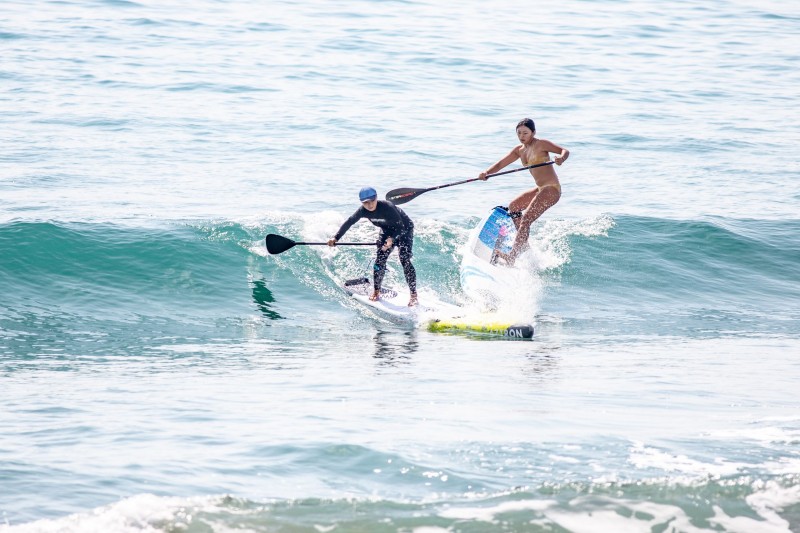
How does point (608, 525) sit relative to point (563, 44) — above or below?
below

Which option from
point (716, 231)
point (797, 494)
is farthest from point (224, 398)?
point (716, 231)

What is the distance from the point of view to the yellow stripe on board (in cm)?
1184

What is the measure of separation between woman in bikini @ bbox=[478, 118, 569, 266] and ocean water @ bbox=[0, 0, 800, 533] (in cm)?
83

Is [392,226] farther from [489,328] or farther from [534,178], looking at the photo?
[534,178]

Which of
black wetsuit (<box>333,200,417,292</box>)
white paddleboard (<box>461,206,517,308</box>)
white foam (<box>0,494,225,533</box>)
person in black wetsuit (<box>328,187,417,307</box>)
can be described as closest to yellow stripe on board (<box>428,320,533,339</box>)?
person in black wetsuit (<box>328,187,417,307</box>)

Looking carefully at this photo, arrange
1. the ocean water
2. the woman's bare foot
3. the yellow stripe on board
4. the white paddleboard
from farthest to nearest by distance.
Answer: the woman's bare foot
the white paddleboard
the yellow stripe on board
the ocean water

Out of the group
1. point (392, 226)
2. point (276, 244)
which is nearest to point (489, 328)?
point (392, 226)

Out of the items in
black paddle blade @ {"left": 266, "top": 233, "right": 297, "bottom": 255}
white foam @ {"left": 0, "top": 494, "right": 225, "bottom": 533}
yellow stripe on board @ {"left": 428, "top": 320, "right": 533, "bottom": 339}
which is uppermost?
black paddle blade @ {"left": 266, "top": 233, "right": 297, "bottom": 255}

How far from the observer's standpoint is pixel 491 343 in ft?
38.3

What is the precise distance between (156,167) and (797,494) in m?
16.0

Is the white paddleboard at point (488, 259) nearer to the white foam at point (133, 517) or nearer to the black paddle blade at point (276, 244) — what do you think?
the black paddle blade at point (276, 244)

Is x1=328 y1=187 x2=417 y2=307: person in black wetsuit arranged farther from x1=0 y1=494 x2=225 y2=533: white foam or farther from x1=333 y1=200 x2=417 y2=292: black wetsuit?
x1=0 y1=494 x2=225 y2=533: white foam

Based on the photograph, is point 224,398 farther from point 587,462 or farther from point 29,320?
point 29,320

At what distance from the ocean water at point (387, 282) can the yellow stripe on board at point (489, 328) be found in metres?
0.14
